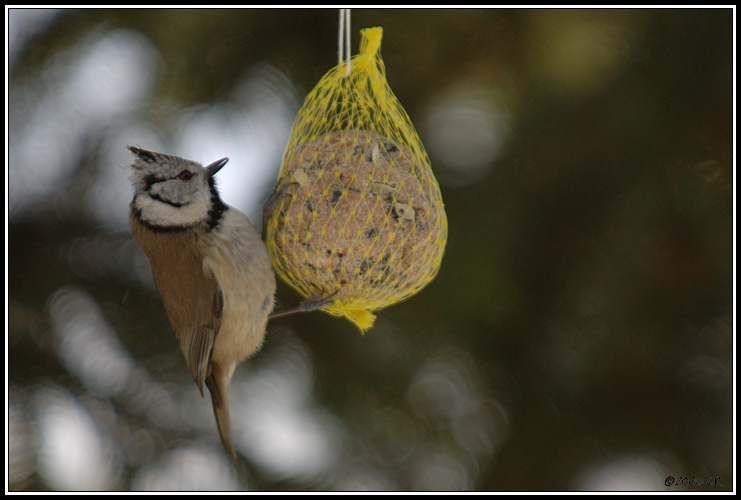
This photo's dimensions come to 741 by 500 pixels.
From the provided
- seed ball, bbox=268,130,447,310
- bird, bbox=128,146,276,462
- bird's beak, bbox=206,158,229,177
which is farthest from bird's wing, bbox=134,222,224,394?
seed ball, bbox=268,130,447,310

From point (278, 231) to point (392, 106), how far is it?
0.53 m

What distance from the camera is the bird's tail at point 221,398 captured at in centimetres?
233

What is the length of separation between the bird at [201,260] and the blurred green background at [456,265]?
0.24 meters

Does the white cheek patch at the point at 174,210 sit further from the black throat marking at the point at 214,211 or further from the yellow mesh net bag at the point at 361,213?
the yellow mesh net bag at the point at 361,213

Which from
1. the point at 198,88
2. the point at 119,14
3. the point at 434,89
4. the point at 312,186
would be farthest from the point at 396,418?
the point at 119,14

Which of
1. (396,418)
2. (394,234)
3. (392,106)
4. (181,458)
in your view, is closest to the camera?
(394,234)

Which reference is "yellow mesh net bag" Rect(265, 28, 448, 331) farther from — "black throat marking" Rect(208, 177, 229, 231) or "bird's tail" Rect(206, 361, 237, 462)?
"bird's tail" Rect(206, 361, 237, 462)

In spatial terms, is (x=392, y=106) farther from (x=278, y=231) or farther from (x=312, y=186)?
(x=278, y=231)

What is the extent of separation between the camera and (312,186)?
2047 millimetres

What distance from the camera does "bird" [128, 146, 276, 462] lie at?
2176 millimetres

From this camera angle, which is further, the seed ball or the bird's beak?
the bird's beak

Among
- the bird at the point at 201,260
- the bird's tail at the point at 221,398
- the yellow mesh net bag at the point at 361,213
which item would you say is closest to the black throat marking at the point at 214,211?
the bird at the point at 201,260

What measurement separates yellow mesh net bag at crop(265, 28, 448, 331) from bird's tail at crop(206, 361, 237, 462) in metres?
0.54

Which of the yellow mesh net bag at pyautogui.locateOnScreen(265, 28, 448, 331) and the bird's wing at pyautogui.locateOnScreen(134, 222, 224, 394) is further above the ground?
the yellow mesh net bag at pyautogui.locateOnScreen(265, 28, 448, 331)
